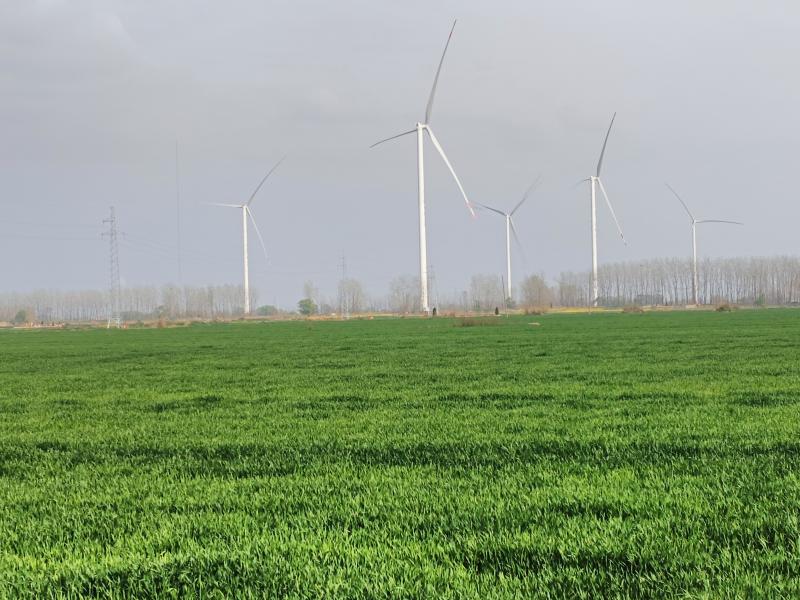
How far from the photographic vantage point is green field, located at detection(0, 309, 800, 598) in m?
3.52

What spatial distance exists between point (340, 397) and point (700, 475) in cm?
615

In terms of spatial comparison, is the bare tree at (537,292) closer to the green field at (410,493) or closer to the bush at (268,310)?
the bush at (268,310)

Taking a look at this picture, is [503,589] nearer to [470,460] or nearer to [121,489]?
[470,460]

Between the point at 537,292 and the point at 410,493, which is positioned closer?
the point at 410,493

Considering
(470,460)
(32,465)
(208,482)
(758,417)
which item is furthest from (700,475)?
(32,465)

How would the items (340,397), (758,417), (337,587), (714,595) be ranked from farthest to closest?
1. (340,397)
2. (758,417)
3. (337,587)
4. (714,595)

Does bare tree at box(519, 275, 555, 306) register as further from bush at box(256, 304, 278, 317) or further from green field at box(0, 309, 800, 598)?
green field at box(0, 309, 800, 598)

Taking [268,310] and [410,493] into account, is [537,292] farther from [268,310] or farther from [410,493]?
[410,493]

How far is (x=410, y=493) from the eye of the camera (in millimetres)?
5027

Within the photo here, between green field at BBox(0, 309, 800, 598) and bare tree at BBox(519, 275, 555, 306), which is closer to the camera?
green field at BBox(0, 309, 800, 598)

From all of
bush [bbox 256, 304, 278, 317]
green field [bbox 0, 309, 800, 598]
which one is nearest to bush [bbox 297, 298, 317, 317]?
bush [bbox 256, 304, 278, 317]

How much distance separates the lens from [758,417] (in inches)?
309

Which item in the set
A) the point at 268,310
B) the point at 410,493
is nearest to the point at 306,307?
the point at 268,310

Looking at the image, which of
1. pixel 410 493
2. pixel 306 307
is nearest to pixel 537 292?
pixel 306 307
